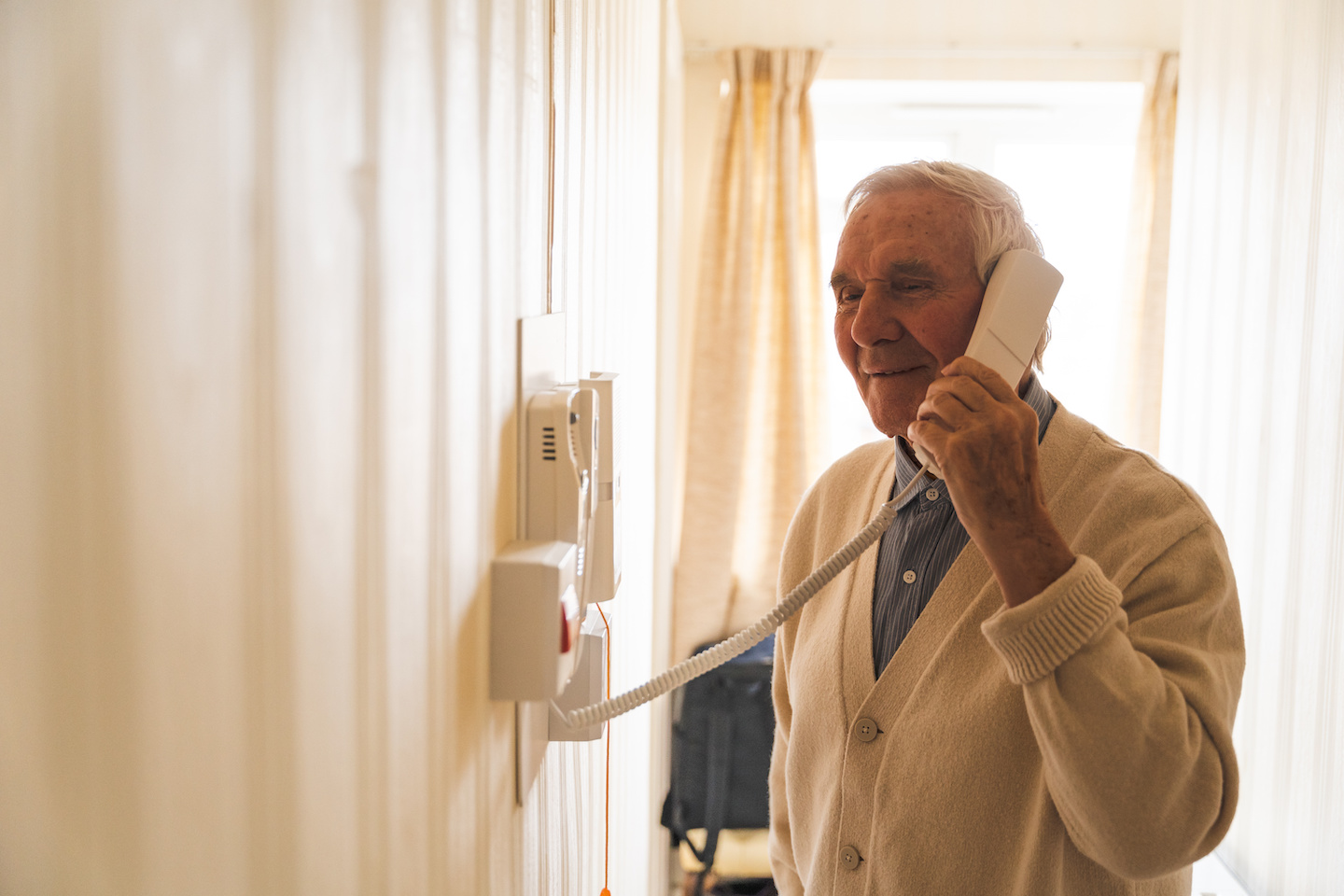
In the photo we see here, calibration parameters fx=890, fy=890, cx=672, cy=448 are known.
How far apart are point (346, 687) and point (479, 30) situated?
1.52 feet

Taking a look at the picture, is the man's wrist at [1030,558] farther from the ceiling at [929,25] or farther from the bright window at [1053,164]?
the ceiling at [929,25]

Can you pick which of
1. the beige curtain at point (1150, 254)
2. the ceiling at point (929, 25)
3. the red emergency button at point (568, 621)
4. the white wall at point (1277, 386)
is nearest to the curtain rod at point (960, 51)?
the ceiling at point (929, 25)

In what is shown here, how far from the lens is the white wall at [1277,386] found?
1.97 m

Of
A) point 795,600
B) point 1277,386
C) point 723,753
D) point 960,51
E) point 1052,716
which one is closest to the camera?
point 1052,716

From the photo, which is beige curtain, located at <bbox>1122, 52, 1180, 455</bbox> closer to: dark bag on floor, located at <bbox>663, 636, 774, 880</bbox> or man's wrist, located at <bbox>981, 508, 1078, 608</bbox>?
dark bag on floor, located at <bbox>663, 636, 774, 880</bbox>

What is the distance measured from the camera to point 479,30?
636 mm

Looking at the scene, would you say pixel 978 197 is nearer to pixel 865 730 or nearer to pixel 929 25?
pixel 865 730

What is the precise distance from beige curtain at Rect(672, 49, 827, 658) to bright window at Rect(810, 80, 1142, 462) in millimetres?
207

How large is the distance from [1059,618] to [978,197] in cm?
53

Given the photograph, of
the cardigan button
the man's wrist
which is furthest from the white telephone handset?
the cardigan button

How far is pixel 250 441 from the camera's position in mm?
325

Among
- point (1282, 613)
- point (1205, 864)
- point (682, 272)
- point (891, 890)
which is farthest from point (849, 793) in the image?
point (682, 272)

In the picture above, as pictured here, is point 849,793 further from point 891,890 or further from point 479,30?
point 479,30

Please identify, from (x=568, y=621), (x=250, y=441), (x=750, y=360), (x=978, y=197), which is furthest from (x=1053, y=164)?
(x=250, y=441)
